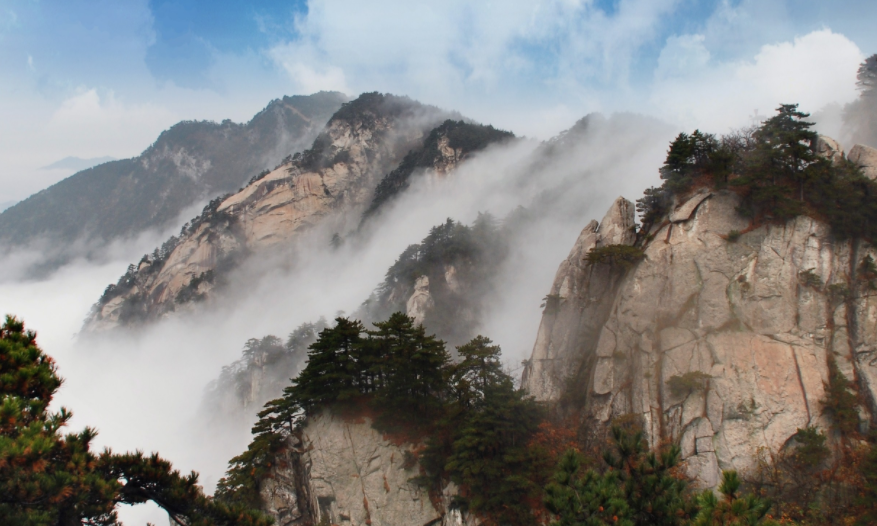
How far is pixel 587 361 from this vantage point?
84.2 feet

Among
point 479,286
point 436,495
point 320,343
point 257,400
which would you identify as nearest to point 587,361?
point 436,495

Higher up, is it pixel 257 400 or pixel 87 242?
pixel 87 242

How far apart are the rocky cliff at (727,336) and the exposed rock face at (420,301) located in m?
27.8

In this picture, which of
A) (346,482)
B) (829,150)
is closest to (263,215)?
(346,482)

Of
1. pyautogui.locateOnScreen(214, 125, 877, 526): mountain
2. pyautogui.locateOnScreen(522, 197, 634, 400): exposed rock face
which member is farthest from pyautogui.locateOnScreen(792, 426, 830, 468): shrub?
pyautogui.locateOnScreen(522, 197, 634, 400): exposed rock face

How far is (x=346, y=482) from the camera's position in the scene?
24.7 m

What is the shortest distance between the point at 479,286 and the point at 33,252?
172m

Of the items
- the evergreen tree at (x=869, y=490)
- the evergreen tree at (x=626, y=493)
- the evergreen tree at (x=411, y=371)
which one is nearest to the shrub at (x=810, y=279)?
the evergreen tree at (x=869, y=490)

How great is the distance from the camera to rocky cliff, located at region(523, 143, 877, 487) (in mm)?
19375

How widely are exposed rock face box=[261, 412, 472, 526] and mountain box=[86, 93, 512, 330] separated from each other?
6351 cm

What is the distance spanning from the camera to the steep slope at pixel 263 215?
84.9 meters

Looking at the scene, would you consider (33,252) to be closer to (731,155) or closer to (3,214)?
(3,214)

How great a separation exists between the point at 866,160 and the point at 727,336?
39.4ft

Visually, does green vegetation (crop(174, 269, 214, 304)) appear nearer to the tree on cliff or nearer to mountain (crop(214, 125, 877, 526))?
mountain (crop(214, 125, 877, 526))
